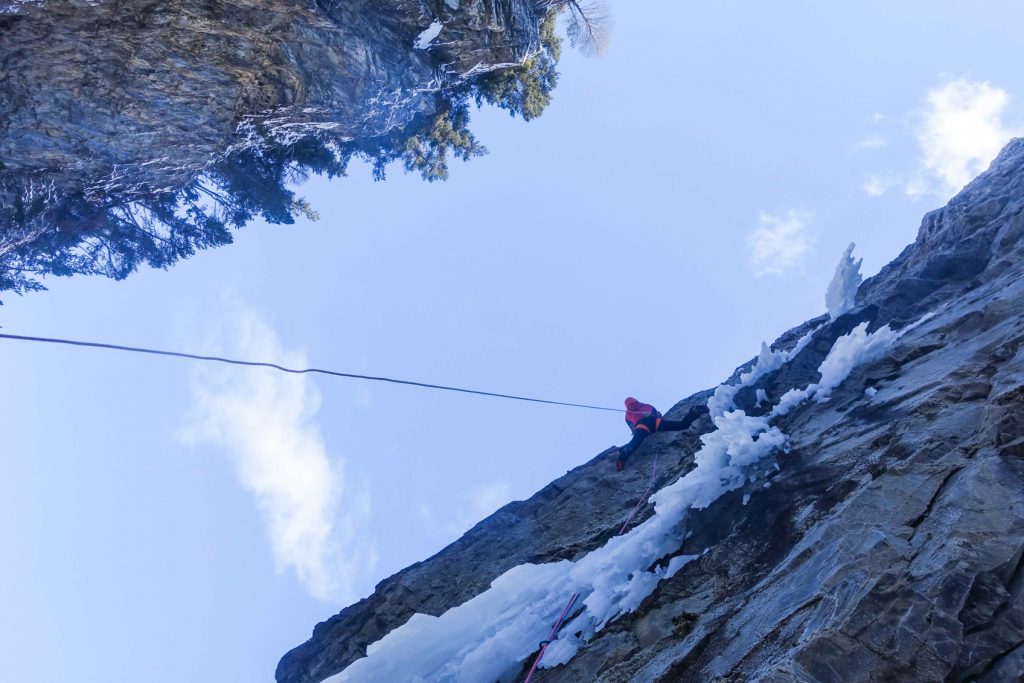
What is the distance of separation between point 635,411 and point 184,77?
1031 centimetres

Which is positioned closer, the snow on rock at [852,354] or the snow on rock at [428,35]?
the snow on rock at [852,354]

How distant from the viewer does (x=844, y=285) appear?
35.3 ft

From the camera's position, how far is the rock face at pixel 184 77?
10.2m

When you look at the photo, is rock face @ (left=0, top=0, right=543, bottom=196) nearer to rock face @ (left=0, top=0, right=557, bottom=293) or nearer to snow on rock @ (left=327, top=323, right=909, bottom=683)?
rock face @ (left=0, top=0, right=557, bottom=293)

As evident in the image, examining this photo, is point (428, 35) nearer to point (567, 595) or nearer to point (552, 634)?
point (567, 595)

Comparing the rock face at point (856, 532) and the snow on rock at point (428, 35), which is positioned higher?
the snow on rock at point (428, 35)

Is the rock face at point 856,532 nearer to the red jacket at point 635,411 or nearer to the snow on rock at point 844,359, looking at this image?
the snow on rock at point 844,359

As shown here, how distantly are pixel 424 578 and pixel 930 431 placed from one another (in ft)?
24.8

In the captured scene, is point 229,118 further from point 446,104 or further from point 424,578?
point 424,578

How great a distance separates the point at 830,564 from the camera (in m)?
4.58

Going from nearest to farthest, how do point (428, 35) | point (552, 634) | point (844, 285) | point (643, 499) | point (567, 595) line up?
point (552, 634)
point (567, 595)
point (643, 499)
point (844, 285)
point (428, 35)

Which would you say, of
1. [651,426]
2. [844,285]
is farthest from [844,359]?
[651,426]

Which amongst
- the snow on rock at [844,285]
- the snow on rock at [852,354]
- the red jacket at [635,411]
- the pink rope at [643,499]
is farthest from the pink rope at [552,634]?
the snow on rock at [844,285]

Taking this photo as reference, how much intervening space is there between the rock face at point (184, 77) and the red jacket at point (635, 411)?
8.33 m
